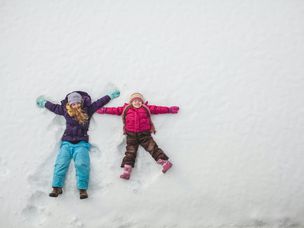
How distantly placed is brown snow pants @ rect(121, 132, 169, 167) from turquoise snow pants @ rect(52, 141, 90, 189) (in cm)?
60

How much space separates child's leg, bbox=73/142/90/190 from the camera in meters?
5.17

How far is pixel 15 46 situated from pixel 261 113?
15.2ft

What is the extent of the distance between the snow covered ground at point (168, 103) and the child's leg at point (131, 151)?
18cm

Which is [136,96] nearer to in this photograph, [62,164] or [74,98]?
[74,98]

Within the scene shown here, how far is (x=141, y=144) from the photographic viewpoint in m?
5.46

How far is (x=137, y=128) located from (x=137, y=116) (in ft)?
0.64

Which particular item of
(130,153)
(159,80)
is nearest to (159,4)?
(159,80)

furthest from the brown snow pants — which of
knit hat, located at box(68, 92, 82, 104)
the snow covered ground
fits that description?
knit hat, located at box(68, 92, 82, 104)

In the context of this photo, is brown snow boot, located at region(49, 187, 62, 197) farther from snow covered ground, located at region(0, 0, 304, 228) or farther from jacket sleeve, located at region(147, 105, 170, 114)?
jacket sleeve, located at region(147, 105, 170, 114)

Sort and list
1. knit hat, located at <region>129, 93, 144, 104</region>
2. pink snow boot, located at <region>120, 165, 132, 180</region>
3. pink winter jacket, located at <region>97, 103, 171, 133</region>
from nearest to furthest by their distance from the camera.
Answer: pink snow boot, located at <region>120, 165, 132, 180</region> < pink winter jacket, located at <region>97, 103, 171, 133</region> < knit hat, located at <region>129, 93, 144, 104</region>

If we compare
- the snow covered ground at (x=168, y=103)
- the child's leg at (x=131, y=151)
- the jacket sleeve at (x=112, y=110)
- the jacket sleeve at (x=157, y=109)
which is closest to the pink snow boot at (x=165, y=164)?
the snow covered ground at (x=168, y=103)

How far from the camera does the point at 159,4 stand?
6.55 metres

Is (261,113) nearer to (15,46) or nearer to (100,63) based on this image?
(100,63)

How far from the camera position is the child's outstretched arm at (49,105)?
5.65 metres
